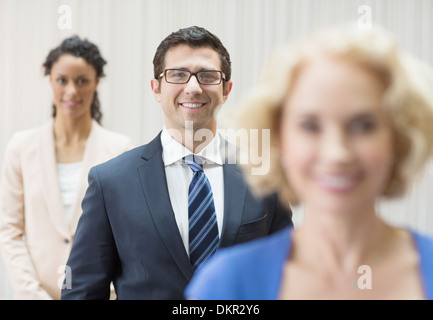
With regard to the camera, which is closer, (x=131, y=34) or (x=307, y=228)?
(x=307, y=228)

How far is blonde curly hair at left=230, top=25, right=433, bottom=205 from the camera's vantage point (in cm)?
73

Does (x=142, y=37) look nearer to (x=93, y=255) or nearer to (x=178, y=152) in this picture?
(x=178, y=152)

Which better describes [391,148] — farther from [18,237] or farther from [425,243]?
[18,237]

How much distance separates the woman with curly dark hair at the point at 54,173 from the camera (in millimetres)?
2568

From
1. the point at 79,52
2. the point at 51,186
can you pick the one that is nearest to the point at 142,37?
the point at 79,52

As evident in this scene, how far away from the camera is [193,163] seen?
155cm

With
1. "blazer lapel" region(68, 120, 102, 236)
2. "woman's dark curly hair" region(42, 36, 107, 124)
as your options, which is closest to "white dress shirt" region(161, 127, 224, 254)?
"blazer lapel" region(68, 120, 102, 236)

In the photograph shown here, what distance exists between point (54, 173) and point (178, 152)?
3.96 feet

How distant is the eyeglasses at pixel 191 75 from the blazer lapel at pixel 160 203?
0.62ft

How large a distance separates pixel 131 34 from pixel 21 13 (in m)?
0.65

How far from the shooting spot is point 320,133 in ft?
2.41

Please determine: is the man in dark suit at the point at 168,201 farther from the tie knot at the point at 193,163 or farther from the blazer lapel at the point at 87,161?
the blazer lapel at the point at 87,161

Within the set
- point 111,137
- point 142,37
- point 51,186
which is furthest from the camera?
point 142,37
